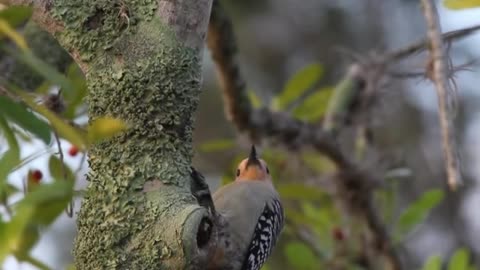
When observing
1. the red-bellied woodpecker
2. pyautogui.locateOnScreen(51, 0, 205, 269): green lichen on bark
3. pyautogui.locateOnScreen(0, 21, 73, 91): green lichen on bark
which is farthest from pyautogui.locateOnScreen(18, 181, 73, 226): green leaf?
pyautogui.locateOnScreen(0, 21, 73, 91): green lichen on bark

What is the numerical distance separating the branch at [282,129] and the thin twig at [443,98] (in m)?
1.04

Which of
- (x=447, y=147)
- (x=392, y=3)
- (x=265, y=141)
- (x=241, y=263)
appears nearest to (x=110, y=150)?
(x=447, y=147)

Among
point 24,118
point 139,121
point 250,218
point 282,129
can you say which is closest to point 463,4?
point 139,121

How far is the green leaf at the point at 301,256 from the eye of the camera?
11.3 feet

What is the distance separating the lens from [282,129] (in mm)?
3414

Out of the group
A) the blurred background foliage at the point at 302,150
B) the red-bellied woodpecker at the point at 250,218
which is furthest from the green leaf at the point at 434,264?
the red-bellied woodpecker at the point at 250,218

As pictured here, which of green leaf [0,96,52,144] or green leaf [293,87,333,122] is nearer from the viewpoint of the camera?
green leaf [0,96,52,144]

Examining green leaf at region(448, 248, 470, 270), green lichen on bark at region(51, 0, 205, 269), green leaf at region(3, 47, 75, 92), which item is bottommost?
green leaf at region(448, 248, 470, 270)

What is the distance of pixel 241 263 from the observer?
2447 millimetres

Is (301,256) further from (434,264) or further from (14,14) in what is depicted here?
(14,14)

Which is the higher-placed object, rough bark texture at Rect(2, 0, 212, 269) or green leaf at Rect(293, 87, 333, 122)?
rough bark texture at Rect(2, 0, 212, 269)

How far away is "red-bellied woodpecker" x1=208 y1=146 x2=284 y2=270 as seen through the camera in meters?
2.40

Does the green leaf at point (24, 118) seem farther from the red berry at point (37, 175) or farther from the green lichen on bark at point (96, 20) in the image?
the red berry at point (37, 175)

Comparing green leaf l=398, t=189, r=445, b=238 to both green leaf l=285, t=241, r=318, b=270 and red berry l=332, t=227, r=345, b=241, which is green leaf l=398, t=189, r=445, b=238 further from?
green leaf l=285, t=241, r=318, b=270
